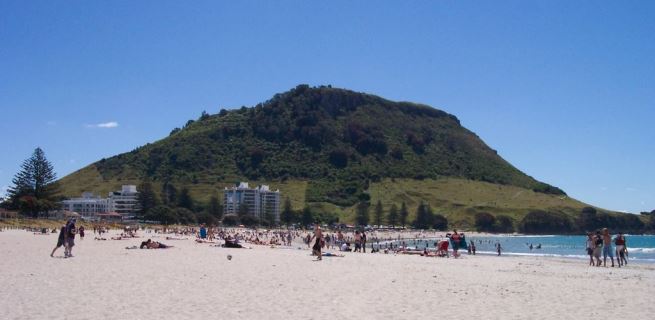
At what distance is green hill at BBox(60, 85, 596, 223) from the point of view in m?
156

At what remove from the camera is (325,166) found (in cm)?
17375

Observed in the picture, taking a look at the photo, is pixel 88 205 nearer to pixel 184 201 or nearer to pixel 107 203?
pixel 107 203

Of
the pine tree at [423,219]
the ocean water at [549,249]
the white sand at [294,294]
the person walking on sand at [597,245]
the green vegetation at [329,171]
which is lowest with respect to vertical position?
the ocean water at [549,249]

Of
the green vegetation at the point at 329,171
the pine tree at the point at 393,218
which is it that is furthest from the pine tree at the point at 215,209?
the pine tree at the point at 393,218

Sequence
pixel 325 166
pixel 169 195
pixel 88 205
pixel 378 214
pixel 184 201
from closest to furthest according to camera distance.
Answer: pixel 184 201, pixel 169 195, pixel 88 205, pixel 378 214, pixel 325 166

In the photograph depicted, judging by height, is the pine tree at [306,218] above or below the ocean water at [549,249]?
above

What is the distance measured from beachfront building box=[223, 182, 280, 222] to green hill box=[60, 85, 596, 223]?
5.53 meters

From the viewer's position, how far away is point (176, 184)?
152 metres

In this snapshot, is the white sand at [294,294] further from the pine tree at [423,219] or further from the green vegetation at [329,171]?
the pine tree at [423,219]

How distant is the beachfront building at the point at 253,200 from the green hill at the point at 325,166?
18.1ft


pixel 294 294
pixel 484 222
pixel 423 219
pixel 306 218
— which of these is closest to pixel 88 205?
pixel 306 218

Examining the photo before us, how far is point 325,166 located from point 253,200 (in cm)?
3382

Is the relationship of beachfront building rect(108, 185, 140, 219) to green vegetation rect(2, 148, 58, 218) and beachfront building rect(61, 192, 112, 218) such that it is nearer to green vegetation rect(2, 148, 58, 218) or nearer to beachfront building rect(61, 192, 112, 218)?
beachfront building rect(61, 192, 112, 218)

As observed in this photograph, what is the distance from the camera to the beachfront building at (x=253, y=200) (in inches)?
5586
